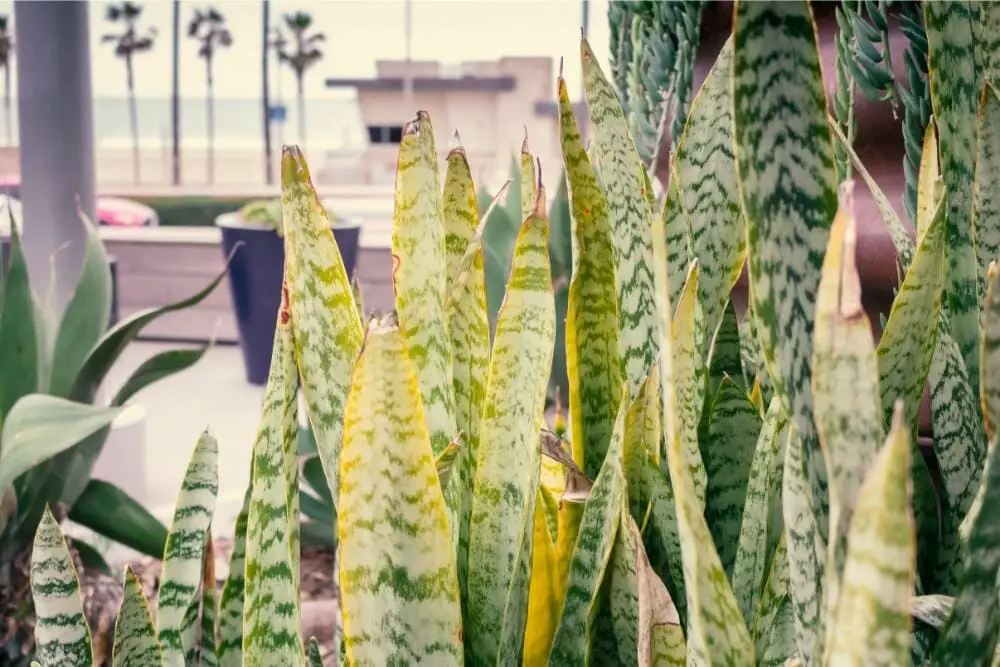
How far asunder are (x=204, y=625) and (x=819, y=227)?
0.36m

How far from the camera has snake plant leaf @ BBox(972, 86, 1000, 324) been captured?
30cm

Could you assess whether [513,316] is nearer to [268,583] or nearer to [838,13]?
[268,583]

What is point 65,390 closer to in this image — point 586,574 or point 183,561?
point 183,561

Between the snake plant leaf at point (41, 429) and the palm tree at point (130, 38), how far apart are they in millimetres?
10210

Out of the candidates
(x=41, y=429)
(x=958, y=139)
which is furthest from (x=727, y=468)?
(x=41, y=429)

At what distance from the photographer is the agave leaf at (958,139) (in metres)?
0.31

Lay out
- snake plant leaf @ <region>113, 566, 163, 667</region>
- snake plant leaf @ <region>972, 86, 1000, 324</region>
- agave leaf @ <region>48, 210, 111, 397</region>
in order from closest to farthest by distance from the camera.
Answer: snake plant leaf @ <region>972, 86, 1000, 324</region> < snake plant leaf @ <region>113, 566, 163, 667</region> < agave leaf @ <region>48, 210, 111, 397</region>

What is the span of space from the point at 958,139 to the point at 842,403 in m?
0.16

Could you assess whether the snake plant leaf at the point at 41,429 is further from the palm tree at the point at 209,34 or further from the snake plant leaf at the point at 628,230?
the palm tree at the point at 209,34

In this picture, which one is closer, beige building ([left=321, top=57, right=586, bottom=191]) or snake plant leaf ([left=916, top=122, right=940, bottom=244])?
snake plant leaf ([left=916, top=122, right=940, bottom=244])

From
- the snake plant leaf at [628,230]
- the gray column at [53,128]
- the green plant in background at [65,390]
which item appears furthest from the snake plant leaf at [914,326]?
the gray column at [53,128]

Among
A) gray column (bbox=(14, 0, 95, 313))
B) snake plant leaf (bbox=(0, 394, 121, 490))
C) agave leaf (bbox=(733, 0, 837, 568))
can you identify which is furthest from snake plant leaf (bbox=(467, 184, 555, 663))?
gray column (bbox=(14, 0, 95, 313))

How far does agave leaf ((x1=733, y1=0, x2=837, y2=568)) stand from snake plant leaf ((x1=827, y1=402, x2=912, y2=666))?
0.05 meters

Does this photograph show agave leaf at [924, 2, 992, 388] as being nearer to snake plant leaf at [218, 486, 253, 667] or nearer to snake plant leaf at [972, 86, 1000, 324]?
snake plant leaf at [972, 86, 1000, 324]
